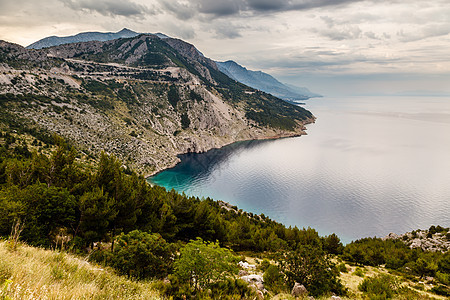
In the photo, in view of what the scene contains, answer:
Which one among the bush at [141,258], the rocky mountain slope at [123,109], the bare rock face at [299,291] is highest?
the rocky mountain slope at [123,109]

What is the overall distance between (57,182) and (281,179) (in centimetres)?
7332

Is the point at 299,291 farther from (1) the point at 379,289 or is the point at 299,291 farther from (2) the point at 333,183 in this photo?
(2) the point at 333,183

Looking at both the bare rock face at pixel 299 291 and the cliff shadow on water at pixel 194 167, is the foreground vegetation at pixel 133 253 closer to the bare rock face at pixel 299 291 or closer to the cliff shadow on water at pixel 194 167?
the bare rock face at pixel 299 291

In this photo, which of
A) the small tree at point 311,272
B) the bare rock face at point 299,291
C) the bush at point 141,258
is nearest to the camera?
the bush at point 141,258

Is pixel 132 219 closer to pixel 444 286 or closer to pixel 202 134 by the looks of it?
pixel 444 286

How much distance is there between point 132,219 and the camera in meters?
21.1

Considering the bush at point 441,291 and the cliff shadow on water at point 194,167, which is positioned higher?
the bush at point 441,291

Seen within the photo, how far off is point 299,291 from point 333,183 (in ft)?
242

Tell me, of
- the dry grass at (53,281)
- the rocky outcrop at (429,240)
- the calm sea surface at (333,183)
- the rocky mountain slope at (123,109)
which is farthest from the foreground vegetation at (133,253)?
the rocky mountain slope at (123,109)

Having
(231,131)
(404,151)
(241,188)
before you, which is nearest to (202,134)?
(231,131)

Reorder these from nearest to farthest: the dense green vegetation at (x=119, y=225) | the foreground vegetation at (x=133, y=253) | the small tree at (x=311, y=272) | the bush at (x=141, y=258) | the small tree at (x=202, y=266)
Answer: the foreground vegetation at (x=133, y=253) < the small tree at (x=202, y=266) < the dense green vegetation at (x=119, y=225) < the bush at (x=141, y=258) < the small tree at (x=311, y=272)

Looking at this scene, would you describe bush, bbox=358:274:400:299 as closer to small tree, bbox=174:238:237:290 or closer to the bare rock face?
the bare rock face

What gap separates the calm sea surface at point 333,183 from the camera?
2239 inches

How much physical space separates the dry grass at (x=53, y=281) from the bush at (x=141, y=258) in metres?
2.77
